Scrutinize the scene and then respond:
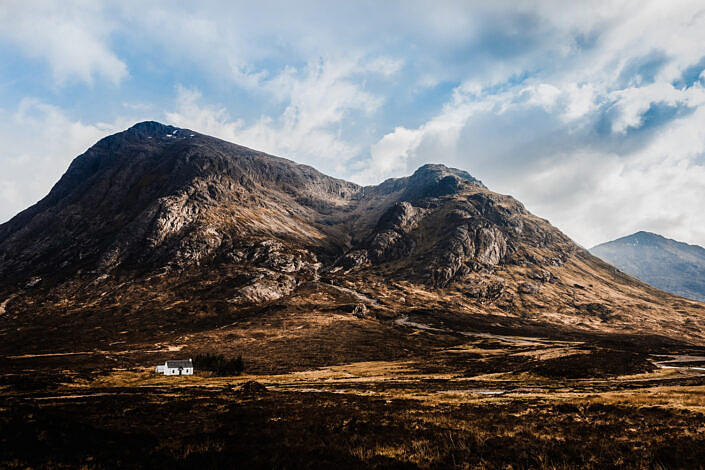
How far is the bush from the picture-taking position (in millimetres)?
88506

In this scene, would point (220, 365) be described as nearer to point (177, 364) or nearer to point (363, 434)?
point (177, 364)

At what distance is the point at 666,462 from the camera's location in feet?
47.3

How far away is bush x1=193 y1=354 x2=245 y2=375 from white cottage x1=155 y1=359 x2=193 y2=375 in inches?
165

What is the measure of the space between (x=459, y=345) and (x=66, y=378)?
431ft

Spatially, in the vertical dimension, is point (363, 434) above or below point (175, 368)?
above

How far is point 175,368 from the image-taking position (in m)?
86.5

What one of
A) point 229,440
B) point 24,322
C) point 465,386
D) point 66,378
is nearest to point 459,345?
point 465,386

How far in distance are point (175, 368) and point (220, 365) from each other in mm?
10998

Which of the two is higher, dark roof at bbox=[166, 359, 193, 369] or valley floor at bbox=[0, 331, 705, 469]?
valley floor at bbox=[0, 331, 705, 469]

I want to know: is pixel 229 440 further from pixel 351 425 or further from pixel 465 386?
pixel 465 386

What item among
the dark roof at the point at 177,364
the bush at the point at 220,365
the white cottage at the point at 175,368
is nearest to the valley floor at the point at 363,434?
the bush at the point at 220,365

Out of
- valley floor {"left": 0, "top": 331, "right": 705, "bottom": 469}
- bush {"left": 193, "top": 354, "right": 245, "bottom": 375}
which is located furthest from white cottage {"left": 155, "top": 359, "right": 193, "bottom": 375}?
valley floor {"left": 0, "top": 331, "right": 705, "bottom": 469}

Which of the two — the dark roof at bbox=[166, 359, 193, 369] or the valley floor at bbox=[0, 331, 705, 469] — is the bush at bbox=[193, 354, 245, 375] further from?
the valley floor at bbox=[0, 331, 705, 469]

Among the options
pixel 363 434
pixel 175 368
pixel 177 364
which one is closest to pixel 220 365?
pixel 177 364
